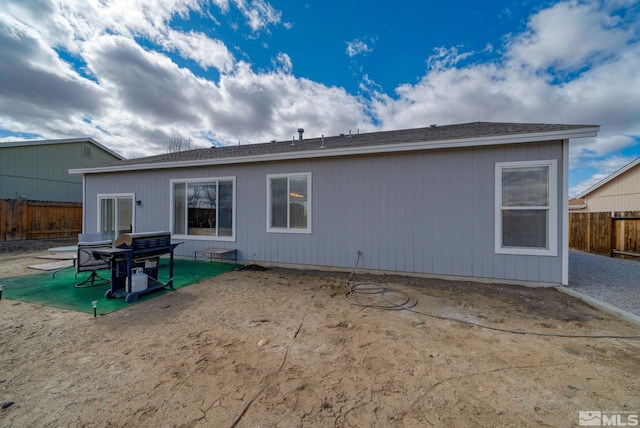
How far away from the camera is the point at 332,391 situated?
Result: 1.84 meters

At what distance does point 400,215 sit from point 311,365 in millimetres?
3773

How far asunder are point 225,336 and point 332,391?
4.84 feet

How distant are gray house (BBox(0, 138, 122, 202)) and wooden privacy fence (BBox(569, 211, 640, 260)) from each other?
2617 centimetres

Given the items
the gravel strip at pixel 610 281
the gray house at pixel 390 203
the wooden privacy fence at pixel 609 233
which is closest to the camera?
the gravel strip at pixel 610 281

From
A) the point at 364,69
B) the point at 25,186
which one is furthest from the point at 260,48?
the point at 25,186

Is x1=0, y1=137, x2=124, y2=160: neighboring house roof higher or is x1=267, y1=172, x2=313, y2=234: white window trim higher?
x1=0, y1=137, x2=124, y2=160: neighboring house roof

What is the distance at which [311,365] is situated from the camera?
2184 mm

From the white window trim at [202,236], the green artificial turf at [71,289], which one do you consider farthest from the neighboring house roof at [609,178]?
the green artificial turf at [71,289]

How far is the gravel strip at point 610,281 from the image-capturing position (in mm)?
3719

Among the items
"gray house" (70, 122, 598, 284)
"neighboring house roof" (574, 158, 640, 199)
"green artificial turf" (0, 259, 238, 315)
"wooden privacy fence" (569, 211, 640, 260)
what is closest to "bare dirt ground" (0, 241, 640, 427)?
"green artificial turf" (0, 259, 238, 315)

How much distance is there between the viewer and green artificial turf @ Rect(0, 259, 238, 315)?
372 cm

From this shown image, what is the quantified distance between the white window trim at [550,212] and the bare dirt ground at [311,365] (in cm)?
99

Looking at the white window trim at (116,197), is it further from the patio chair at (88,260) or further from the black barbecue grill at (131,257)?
the black barbecue grill at (131,257)

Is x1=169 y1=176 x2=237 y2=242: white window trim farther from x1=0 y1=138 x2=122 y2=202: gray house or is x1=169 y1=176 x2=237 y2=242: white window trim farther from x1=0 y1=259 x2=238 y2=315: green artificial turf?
x1=0 y1=138 x2=122 y2=202: gray house
